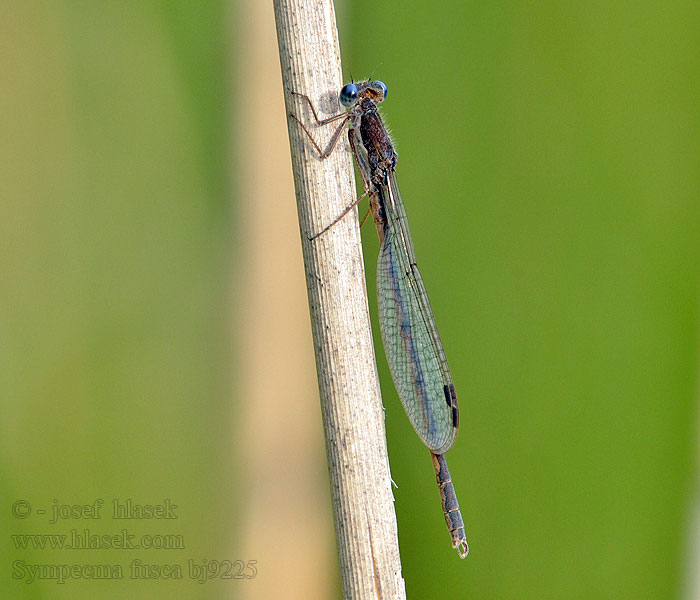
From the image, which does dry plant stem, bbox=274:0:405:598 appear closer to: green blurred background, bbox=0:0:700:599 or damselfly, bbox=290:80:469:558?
damselfly, bbox=290:80:469:558

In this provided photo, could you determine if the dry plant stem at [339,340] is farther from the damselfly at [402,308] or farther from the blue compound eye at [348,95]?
the damselfly at [402,308]

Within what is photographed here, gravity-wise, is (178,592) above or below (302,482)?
below

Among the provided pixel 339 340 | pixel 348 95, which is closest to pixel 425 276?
pixel 348 95

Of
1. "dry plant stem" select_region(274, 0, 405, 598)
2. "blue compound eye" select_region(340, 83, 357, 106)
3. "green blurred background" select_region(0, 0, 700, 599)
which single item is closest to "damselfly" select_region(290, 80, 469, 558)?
"green blurred background" select_region(0, 0, 700, 599)

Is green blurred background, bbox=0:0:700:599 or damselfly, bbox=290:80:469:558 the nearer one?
green blurred background, bbox=0:0:700:599

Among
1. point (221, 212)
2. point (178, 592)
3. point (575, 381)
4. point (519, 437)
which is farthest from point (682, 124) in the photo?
point (178, 592)

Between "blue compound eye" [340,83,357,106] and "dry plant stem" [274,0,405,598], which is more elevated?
"blue compound eye" [340,83,357,106]

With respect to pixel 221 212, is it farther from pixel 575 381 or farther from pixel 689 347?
pixel 689 347

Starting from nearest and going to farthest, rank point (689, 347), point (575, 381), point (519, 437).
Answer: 1. point (689, 347)
2. point (575, 381)
3. point (519, 437)
